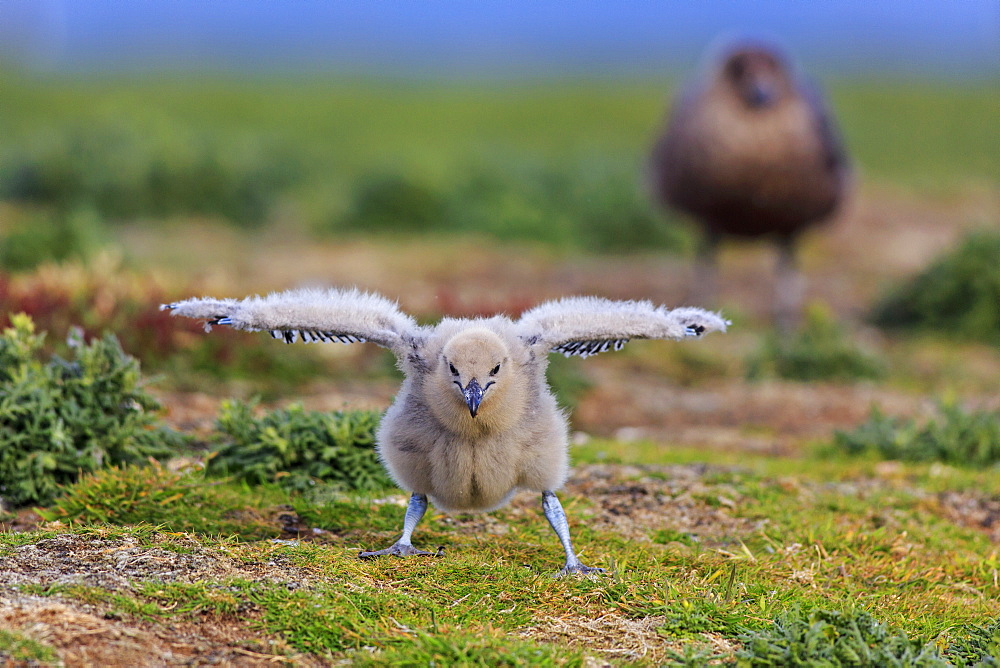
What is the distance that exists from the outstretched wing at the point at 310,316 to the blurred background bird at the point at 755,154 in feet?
25.2

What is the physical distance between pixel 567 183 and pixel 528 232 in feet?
12.5

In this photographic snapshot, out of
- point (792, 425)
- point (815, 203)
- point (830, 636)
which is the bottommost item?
point (792, 425)

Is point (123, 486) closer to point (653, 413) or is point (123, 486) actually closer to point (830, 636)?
point (830, 636)

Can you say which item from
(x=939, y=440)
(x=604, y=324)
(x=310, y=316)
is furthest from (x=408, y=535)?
(x=939, y=440)

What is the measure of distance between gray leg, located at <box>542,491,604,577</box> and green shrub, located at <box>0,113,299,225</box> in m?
13.0

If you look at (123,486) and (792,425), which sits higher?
(123,486)

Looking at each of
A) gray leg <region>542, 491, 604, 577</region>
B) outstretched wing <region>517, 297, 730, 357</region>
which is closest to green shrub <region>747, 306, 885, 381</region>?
outstretched wing <region>517, 297, 730, 357</region>

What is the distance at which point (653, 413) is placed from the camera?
9.52 metres

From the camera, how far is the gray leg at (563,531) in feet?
15.9

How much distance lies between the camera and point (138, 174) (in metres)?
17.8

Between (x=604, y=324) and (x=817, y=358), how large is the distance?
20.4 feet

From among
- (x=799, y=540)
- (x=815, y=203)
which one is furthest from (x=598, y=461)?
(x=815, y=203)

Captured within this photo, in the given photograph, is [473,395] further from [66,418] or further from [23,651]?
[66,418]

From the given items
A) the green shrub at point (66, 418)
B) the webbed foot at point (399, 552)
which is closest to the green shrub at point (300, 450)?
the green shrub at point (66, 418)
